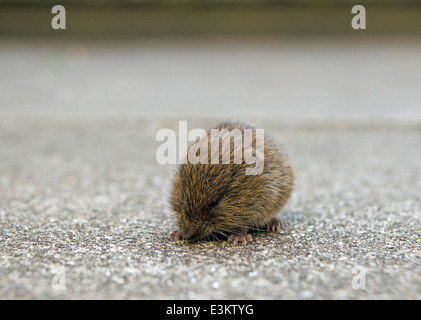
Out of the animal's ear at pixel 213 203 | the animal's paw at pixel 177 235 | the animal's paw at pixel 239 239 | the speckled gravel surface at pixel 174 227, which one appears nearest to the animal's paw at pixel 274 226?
the speckled gravel surface at pixel 174 227

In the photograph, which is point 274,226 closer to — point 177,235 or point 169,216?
point 177,235

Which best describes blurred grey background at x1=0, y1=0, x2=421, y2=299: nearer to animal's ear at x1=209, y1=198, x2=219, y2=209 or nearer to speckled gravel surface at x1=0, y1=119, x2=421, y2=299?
speckled gravel surface at x1=0, y1=119, x2=421, y2=299

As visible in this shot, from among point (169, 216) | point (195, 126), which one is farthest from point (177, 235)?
point (195, 126)

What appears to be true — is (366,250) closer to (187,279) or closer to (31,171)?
(187,279)

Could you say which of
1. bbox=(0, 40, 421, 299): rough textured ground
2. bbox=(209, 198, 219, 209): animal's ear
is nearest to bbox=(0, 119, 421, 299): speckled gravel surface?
bbox=(0, 40, 421, 299): rough textured ground

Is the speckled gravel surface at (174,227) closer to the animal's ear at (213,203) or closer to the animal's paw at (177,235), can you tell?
the animal's paw at (177,235)
